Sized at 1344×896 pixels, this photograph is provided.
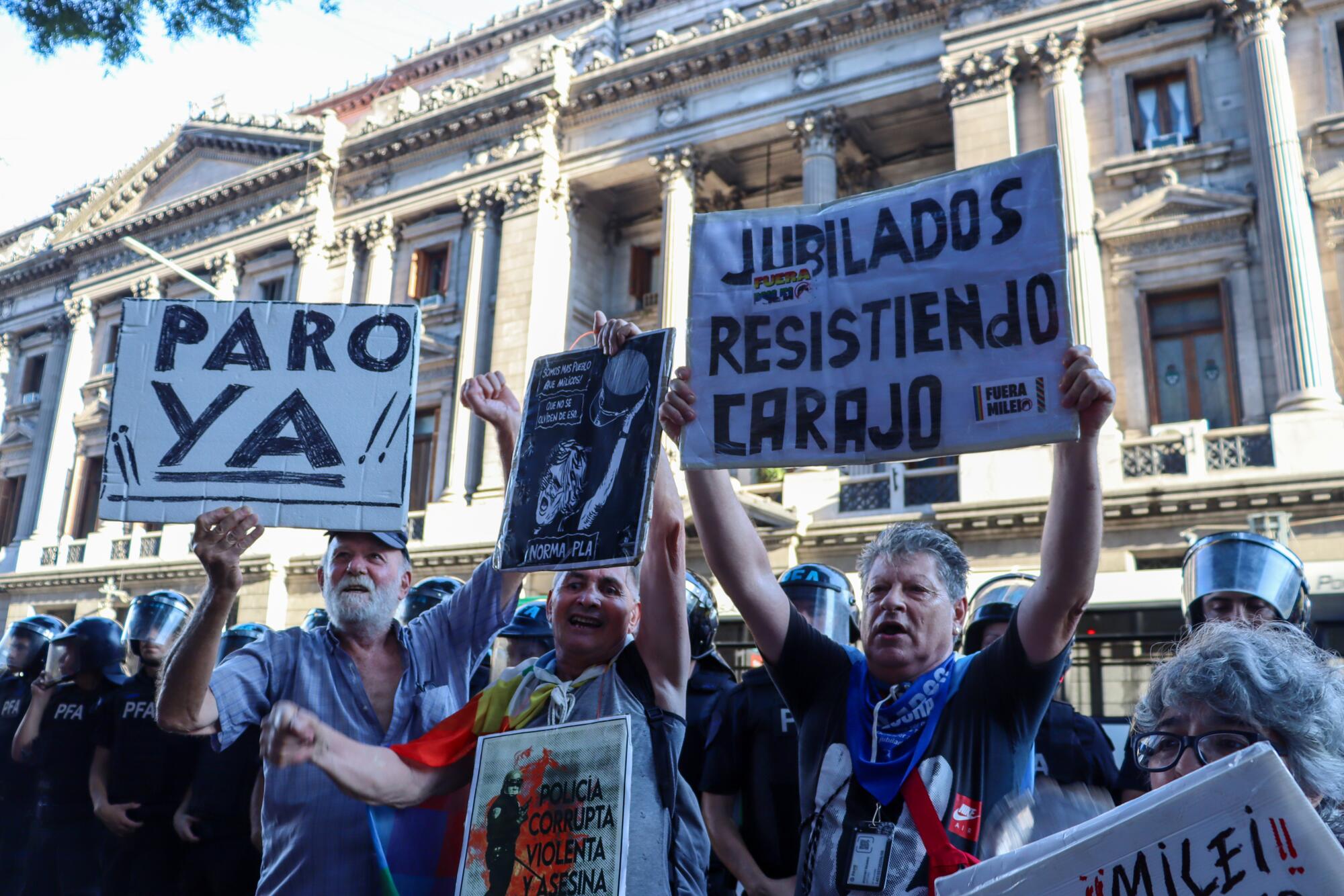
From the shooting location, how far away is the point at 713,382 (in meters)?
3.38

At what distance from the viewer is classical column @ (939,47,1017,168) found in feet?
58.1

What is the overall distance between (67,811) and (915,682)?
18.2ft

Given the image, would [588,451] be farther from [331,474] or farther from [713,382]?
[331,474]

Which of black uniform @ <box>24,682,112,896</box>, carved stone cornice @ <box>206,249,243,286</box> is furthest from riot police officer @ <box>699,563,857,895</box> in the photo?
carved stone cornice @ <box>206,249,243,286</box>

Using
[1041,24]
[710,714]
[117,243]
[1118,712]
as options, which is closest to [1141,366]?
[1041,24]

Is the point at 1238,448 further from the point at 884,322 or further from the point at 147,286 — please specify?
the point at 147,286

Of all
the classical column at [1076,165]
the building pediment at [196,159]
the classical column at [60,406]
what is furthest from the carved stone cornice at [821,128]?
the classical column at [60,406]

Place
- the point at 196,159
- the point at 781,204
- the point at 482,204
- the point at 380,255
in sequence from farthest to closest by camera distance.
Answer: the point at 196,159 < the point at 380,255 < the point at 482,204 < the point at 781,204

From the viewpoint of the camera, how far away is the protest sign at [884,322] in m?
3.02

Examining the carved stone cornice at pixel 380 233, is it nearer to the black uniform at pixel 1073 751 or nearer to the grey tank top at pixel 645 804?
the black uniform at pixel 1073 751

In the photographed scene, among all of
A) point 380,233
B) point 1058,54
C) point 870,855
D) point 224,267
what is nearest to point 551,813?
point 870,855

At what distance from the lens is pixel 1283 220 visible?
50.2ft

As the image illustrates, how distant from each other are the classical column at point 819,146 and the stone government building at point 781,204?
0.07 metres

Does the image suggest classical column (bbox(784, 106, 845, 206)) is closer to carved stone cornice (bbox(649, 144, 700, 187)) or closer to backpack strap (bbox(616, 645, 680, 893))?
carved stone cornice (bbox(649, 144, 700, 187))
